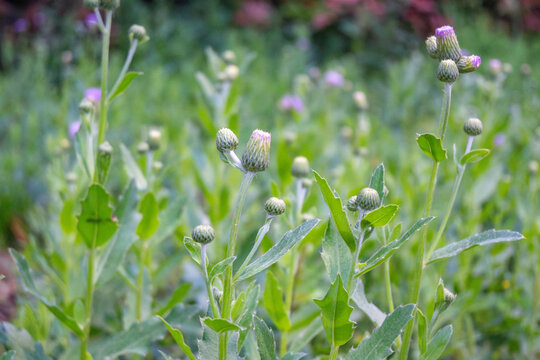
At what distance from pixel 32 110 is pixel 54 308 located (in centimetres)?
253

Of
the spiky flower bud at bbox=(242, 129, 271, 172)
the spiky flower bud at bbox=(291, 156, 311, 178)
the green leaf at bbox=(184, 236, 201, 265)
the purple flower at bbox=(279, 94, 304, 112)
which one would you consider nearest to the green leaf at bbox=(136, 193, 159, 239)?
the spiky flower bud at bbox=(291, 156, 311, 178)

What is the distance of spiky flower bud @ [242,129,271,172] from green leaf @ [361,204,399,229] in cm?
18

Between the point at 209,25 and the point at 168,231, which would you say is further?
the point at 209,25

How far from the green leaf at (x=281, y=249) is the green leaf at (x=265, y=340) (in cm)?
13

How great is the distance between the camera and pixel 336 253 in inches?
39.2

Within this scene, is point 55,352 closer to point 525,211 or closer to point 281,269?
point 281,269

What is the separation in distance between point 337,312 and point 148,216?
63 centimetres

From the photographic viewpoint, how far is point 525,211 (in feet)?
6.04

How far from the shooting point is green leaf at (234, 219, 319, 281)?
2.75 feet

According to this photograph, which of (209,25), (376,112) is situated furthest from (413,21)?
(209,25)

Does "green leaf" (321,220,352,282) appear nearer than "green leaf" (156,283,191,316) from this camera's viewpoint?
Yes

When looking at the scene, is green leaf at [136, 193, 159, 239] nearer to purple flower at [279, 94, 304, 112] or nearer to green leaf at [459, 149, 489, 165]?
green leaf at [459, 149, 489, 165]

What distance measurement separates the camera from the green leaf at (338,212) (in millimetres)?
850

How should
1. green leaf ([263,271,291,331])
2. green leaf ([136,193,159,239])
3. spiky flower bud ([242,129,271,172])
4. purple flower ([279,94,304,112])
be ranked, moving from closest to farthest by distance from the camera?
spiky flower bud ([242,129,271,172]) → green leaf ([263,271,291,331]) → green leaf ([136,193,159,239]) → purple flower ([279,94,304,112])
